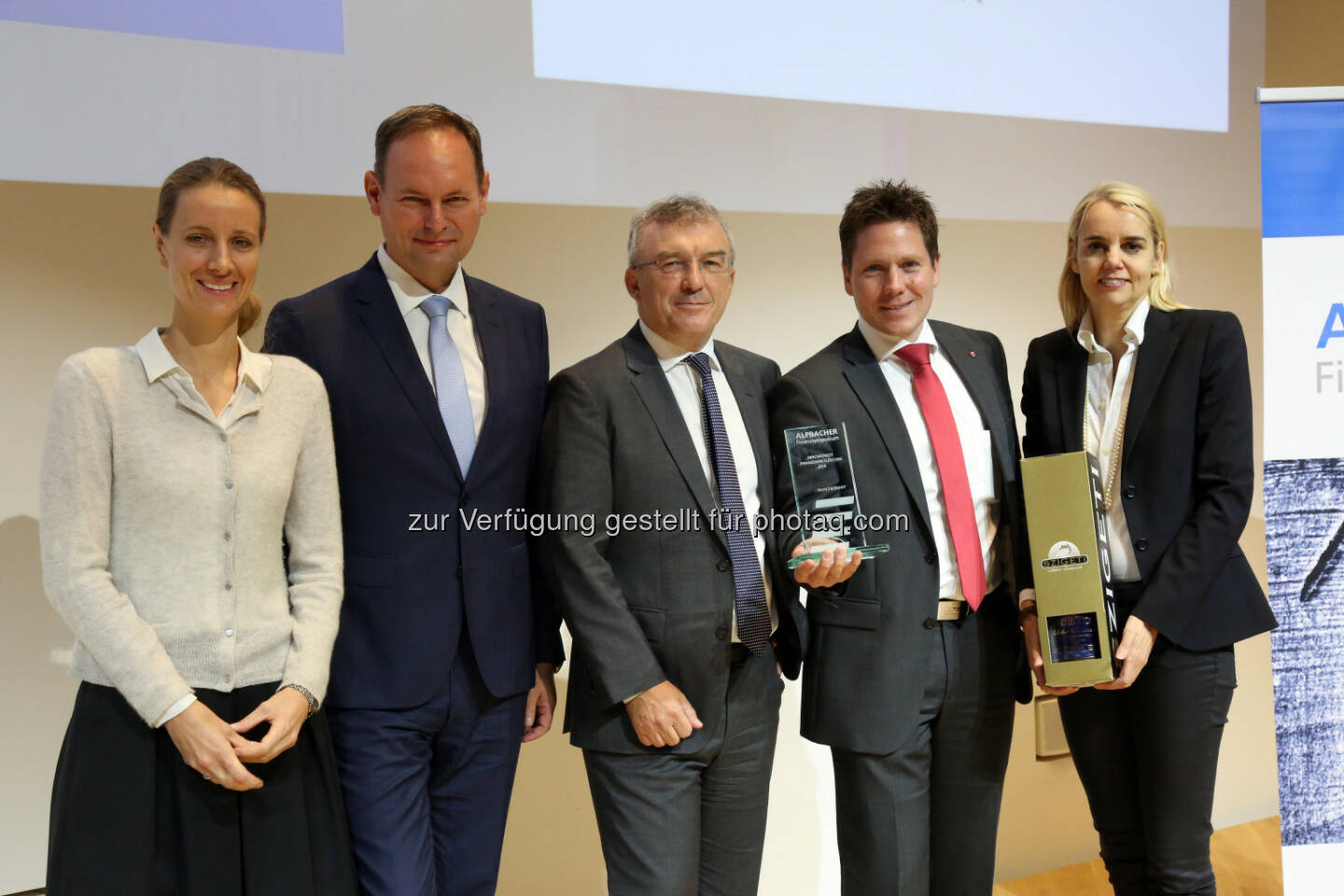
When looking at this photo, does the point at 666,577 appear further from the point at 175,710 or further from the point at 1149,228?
the point at 1149,228

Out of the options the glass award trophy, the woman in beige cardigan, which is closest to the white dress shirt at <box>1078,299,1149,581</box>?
the glass award trophy

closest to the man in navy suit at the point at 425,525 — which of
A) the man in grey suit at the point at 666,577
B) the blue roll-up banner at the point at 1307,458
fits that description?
the man in grey suit at the point at 666,577

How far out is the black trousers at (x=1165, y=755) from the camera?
6.93 ft

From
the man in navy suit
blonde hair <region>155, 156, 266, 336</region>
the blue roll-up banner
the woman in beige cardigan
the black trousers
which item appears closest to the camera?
the woman in beige cardigan

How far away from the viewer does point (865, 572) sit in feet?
6.78

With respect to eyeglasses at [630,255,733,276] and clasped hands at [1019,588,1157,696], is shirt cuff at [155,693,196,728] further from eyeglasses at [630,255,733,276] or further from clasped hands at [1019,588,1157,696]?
clasped hands at [1019,588,1157,696]

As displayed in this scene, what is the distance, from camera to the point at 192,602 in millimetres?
1623

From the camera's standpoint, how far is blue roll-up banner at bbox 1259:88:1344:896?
2652 mm

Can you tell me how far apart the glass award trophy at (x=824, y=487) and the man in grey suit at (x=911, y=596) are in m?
0.12

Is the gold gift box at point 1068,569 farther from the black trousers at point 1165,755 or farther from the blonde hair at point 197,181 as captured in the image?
the blonde hair at point 197,181

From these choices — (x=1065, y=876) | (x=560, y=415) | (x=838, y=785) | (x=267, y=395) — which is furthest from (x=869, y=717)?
(x=1065, y=876)

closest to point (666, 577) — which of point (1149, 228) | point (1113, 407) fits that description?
point (1113, 407)

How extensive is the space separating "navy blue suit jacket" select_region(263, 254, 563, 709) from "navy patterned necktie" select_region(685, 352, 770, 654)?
39 cm

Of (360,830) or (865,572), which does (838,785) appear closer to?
(865,572)
